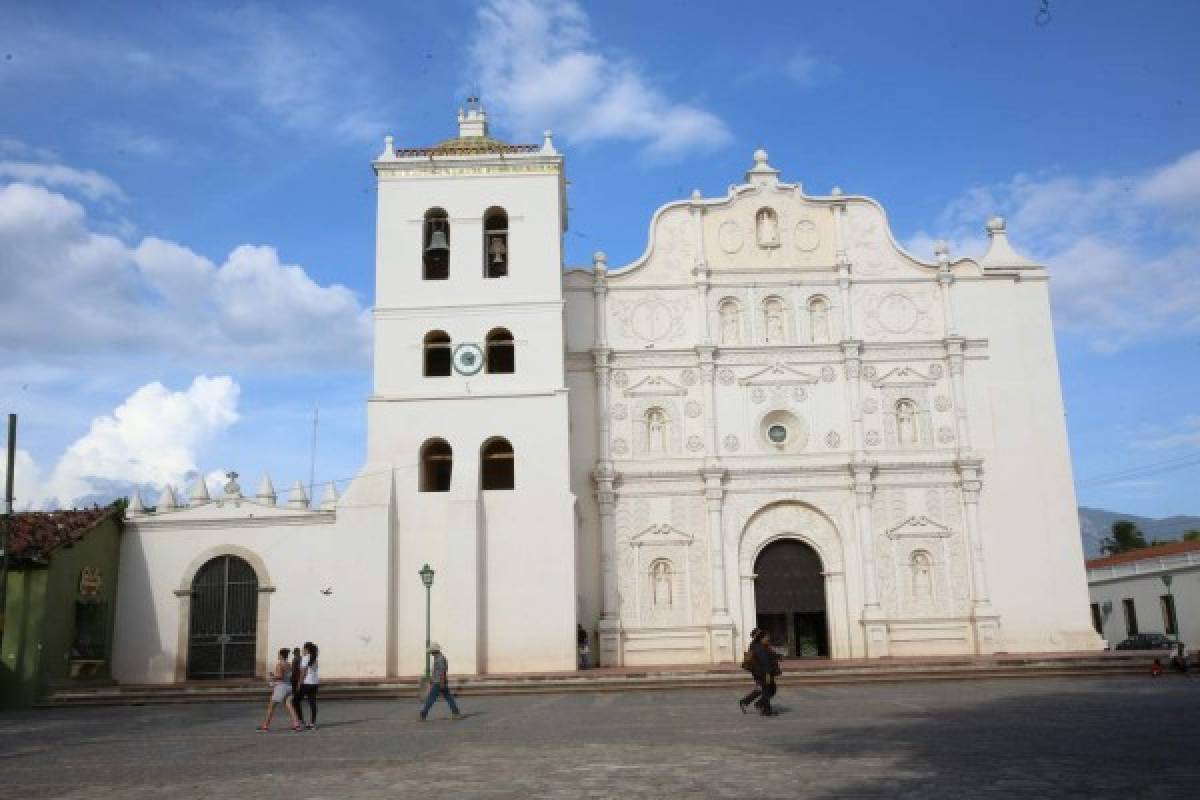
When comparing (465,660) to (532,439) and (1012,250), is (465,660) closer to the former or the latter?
(532,439)

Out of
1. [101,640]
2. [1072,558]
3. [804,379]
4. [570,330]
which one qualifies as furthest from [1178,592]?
[101,640]

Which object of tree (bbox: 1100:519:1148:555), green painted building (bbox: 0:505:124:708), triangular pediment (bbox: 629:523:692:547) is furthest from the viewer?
tree (bbox: 1100:519:1148:555)

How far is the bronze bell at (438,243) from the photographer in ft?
86.4

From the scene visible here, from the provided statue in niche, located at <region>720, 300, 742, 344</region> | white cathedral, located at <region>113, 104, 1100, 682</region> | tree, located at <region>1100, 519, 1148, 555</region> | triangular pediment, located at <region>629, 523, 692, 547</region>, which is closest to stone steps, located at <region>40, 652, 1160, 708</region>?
white cathedral, located at <region>113, 104, 1100, 682</region>

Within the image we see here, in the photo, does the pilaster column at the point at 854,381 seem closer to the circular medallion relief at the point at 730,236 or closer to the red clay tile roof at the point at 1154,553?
the circular medallion relief at the point at 730,236

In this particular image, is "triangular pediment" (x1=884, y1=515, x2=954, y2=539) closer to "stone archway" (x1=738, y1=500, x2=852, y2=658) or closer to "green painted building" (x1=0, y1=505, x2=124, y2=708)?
"stone archway" (x1=738, y1=500, x2=852, y2=658)

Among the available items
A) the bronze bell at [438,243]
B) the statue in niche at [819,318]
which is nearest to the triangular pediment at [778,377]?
the statue in niche at [819,318]

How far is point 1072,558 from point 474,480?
1505 cm

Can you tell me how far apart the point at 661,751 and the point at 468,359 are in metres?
16.0

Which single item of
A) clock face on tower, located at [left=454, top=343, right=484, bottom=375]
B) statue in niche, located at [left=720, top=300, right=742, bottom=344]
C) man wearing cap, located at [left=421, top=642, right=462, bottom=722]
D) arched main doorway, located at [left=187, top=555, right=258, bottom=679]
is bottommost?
man wearing cap, located at [left=421, top=642, right=462, bottom=722]

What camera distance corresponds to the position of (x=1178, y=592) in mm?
37750

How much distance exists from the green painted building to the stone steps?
68 centimetres

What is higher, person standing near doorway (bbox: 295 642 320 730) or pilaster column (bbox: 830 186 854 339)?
pilaster column (bbox: 830 186 854 339)

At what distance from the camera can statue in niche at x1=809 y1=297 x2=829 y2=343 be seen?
2769cm
